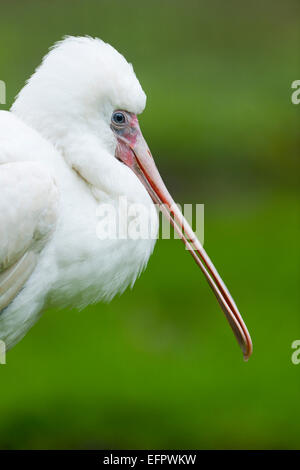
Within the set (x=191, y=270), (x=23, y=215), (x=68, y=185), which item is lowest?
(x=23, y=215)

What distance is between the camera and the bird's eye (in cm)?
408

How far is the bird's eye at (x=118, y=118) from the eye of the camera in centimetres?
408

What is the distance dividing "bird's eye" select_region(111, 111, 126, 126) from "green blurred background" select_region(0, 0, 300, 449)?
11.0 feet

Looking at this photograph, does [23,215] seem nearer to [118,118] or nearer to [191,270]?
[118,118]

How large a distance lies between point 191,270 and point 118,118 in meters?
5.94

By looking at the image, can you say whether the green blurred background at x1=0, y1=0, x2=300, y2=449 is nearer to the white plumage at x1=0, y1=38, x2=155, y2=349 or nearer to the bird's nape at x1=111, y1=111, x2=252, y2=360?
the bird's nape at x1=111, y1=111, x2=252, y2=360

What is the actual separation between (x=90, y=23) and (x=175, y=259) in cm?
402

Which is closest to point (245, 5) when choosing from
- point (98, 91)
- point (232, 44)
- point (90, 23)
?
point (232, 44)

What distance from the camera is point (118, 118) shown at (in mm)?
4094

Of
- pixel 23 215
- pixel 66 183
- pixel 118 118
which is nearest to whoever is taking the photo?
pixel 23 215

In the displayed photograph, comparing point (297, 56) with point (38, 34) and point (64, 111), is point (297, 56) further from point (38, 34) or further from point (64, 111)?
point (64, 111)

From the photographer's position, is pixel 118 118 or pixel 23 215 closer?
pixel 23 215

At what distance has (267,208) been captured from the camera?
1165cm

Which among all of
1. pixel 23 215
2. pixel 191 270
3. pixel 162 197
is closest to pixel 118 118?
pixel 162 197
